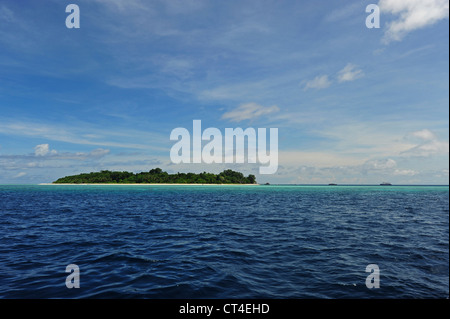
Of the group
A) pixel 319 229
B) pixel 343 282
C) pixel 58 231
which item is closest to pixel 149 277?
pixel 343 282

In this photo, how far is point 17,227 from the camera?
26.3 meters
